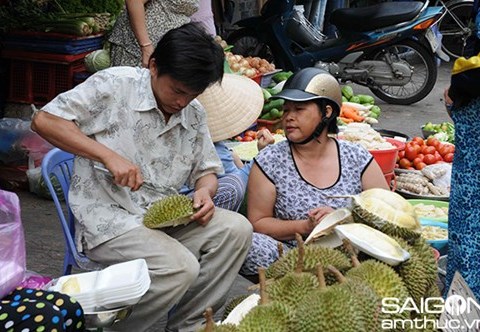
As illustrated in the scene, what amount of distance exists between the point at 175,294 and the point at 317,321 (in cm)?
89

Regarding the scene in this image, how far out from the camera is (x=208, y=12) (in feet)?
16.5

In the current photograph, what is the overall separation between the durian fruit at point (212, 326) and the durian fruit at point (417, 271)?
597 mm

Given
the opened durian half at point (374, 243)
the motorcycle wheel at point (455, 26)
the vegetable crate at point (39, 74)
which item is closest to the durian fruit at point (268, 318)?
the opened durian half at point (374, 243)

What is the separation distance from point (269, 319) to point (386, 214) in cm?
71

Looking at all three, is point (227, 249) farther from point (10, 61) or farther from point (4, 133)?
point (10, 61)

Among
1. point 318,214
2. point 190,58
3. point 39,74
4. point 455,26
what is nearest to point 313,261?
point 318,214

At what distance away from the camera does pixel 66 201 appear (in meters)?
2.82

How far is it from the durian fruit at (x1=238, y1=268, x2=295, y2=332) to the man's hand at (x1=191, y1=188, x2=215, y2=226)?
0.87 m

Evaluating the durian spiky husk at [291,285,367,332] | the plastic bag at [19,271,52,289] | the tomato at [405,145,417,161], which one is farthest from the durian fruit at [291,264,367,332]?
the tomato at [405,145,417,161]

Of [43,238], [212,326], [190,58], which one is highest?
[190,58]

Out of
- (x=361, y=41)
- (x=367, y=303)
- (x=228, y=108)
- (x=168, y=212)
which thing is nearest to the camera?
(x=367, y=303)

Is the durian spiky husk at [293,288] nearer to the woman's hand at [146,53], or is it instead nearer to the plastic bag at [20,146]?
the woman's hand at [146,53]

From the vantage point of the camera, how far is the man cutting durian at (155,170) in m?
2.58

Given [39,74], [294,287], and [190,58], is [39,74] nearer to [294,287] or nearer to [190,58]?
[190,58]
